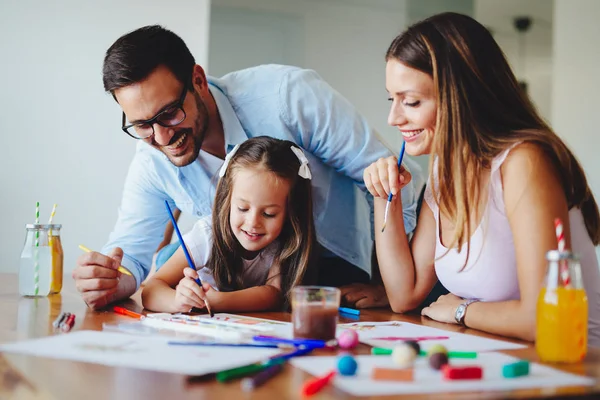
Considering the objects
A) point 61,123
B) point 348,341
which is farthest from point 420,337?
point 61,123

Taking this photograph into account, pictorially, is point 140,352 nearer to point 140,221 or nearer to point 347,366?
point 347,366

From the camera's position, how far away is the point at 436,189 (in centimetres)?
166

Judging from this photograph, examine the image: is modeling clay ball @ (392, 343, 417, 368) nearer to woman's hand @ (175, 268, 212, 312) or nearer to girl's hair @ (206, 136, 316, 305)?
woman's hand @ (175, 268, 212, 312)

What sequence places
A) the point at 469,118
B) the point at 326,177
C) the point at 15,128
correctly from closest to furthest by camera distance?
the point at 469,118
the point at 326,177
the point at 15,128

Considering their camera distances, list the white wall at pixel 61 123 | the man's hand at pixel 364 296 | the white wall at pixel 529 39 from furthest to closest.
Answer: the white wall at pixel 529 39
the white wall at pixel 61 123
the man's hand at pixel 364 296

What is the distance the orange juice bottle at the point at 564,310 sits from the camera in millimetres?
980

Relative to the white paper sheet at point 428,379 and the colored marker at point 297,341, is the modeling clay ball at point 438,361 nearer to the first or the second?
the white paper sheet at point 428,379

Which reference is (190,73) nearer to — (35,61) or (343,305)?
(343,305)

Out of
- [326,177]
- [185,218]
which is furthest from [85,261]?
[185,218]

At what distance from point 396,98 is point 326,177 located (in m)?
0.55

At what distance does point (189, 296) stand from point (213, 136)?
0.70m

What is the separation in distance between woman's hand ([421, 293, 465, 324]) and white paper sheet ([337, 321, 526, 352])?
0.28 feet

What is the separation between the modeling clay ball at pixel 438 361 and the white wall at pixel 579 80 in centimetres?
343

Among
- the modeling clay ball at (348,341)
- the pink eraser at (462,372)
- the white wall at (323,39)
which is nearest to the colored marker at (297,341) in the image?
the modeling clay ball at (348,341)
